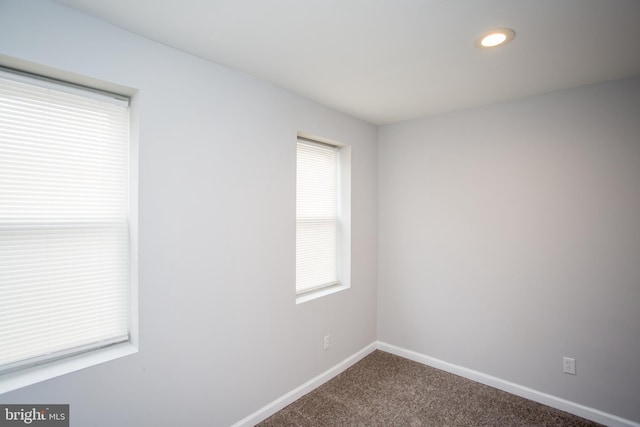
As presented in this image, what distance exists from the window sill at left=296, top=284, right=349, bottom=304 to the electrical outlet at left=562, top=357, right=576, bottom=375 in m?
1.86

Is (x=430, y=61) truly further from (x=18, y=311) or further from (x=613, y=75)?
(x=18, y=311)

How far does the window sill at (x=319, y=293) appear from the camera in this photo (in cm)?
264

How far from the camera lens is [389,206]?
11.2 ft

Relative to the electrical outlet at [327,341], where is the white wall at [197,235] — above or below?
above

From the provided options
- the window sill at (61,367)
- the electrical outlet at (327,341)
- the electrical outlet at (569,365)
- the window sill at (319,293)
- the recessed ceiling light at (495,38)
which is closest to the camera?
the window sill at (61,367)

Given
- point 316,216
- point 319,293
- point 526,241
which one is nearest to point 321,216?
point 316,216

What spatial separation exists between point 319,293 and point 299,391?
817 mm

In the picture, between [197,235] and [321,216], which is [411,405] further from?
[197,235]

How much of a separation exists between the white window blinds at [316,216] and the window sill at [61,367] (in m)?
1.44

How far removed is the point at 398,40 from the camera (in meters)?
1.70

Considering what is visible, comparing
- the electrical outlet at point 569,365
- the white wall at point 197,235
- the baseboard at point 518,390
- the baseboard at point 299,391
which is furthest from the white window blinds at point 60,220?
the electrical outlet at point 569,365

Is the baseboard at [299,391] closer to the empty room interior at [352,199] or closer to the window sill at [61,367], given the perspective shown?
the empty room interior at [352,199]

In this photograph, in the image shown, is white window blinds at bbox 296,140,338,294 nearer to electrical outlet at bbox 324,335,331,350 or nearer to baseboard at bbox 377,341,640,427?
electrical outlet at bbox 324,335,331,350

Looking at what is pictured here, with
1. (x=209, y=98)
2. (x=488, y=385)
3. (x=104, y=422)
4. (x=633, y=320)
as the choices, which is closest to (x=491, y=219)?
(x=633, y=320)
